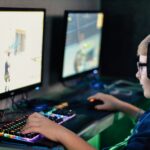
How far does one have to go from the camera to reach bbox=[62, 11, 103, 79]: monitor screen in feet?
8.44

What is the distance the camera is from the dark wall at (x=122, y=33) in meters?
3.12

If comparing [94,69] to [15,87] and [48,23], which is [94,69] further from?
[15,87]

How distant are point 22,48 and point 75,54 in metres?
0.64

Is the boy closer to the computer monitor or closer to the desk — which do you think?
the desk

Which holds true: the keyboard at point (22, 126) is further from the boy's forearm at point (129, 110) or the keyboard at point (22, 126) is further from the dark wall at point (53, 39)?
the dark wall at point (53, 39)

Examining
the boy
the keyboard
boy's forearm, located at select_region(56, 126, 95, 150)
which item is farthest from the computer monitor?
boy's forearm, located at select_region(56, 126, 95, 150)

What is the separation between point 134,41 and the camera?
316 centimetres

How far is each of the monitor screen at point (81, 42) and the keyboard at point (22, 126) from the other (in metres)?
0.62

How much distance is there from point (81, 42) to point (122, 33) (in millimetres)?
578

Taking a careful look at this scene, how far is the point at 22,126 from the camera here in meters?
1.70

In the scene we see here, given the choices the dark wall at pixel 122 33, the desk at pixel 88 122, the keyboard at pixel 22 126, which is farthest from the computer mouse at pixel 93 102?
the dark wall at pixel 122 33

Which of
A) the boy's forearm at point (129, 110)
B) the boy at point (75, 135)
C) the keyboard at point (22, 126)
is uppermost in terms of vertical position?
the boy at point (75, 135)

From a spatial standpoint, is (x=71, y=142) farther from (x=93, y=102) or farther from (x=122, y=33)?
(x=122, y=33)

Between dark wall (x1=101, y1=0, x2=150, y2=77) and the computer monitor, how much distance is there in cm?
107
